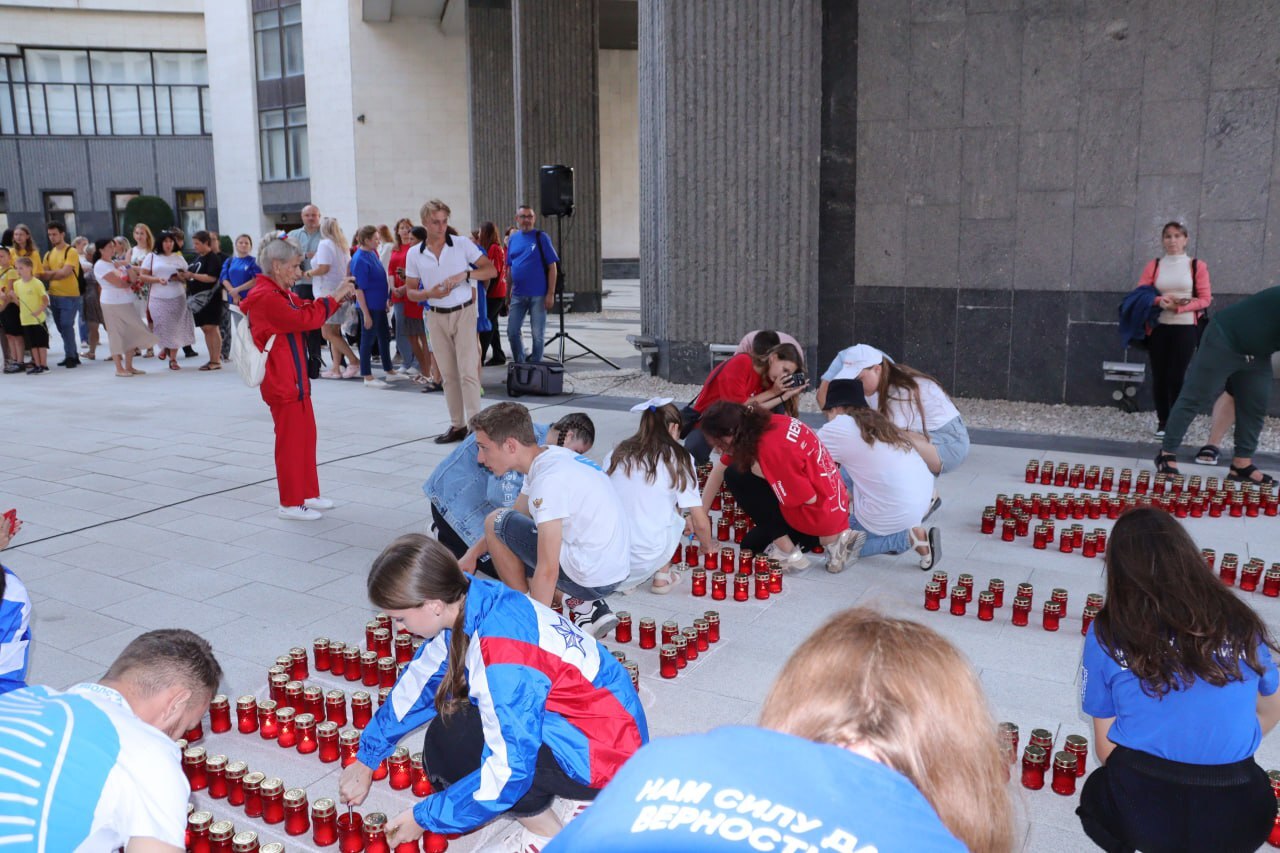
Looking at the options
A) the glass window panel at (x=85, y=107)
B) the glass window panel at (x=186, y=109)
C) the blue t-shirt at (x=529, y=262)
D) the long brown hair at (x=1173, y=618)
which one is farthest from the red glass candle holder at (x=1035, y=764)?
the glass window panel at (x=85, y=107)

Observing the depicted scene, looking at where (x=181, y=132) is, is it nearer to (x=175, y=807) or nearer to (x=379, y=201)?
(x=379, y=201)

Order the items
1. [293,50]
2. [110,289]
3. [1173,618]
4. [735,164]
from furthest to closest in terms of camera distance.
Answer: [293,50] < [110,289] < [735,164] < [1173,618]

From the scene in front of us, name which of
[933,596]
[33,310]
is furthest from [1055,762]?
[33,310]

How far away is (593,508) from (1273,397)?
26.0ft

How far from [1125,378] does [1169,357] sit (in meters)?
0.85

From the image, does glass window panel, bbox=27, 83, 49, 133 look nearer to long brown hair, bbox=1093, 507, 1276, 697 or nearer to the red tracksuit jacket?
the red tracksuit jacket

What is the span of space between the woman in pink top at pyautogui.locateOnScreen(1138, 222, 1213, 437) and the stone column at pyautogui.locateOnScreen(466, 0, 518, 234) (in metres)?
15.3

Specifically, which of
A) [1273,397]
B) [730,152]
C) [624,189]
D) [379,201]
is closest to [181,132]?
[379,201]

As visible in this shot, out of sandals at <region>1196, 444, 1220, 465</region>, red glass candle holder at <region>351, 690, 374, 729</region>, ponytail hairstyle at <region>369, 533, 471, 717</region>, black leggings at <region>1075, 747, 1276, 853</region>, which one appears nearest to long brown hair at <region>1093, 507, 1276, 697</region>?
black leggings at <region>1075, 747, 1276, 853</region>

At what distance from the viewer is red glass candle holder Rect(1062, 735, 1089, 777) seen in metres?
3.49

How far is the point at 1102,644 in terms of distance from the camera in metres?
2.77

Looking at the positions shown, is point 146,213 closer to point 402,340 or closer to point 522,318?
point 402,340

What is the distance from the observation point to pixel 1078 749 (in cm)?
351

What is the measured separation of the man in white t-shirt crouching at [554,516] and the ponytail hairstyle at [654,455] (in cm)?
46
